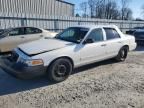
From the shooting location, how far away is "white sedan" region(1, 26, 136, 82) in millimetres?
5027

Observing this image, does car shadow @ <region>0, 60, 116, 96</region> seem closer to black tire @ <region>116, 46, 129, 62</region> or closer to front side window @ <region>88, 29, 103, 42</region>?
front side window @ <region>88, 29, 103, 42</region>

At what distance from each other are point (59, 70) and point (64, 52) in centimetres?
52

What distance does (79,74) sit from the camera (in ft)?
20.7

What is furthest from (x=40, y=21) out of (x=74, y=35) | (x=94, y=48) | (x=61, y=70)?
(x=61, y=70)

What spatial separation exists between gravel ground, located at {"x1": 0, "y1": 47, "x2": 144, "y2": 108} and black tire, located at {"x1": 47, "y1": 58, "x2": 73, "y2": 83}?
0.17 meters

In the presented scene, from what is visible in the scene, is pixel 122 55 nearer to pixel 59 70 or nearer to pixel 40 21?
pixel 59 70

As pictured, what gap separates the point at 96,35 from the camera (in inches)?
262

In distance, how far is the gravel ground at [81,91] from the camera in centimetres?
429

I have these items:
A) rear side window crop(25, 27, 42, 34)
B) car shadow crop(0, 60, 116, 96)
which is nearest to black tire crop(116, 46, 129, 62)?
car shadow crop(0, 60, 116, 96)

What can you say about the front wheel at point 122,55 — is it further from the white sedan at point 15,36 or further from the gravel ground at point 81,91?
the white sedan at point 15,36

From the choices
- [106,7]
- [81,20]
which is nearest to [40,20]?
[81,20]

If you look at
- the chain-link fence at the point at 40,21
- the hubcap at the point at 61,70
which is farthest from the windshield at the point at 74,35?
the chain-link fence at the point at 40,21

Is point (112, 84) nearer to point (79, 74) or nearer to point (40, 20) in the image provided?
point (79, 74)

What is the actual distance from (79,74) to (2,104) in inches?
108
